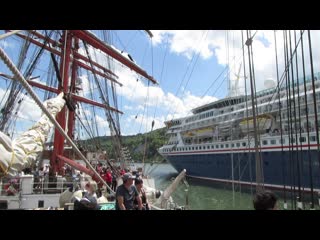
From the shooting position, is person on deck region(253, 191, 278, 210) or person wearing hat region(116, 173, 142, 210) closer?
person on deck region(253, 191, 278, 210)

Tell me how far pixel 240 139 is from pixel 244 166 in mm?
3403

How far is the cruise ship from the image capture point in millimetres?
31609

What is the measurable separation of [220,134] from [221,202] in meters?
18.2

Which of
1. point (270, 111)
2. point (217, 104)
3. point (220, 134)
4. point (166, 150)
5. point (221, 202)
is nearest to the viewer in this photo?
point (221, 202)

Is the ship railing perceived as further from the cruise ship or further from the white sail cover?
the cruise ship

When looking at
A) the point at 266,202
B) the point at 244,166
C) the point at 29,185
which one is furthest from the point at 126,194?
the point at 244,166

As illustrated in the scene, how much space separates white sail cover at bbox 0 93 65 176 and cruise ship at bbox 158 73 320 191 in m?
23.6

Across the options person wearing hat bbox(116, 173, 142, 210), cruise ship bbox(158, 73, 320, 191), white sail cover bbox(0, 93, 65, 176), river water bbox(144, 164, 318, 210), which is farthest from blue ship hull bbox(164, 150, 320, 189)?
white sail cover bbox(0, 93, 65, 176)

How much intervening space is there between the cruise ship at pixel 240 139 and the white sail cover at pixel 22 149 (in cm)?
2358

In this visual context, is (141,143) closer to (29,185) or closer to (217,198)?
(217,198)
